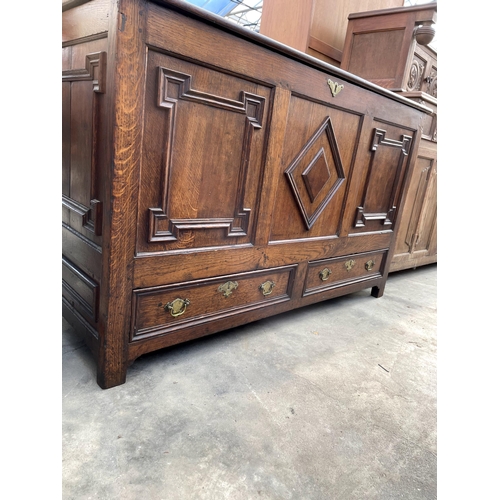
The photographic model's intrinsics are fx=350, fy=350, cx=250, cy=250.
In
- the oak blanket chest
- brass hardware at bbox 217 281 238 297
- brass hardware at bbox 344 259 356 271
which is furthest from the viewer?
brass hardware at bbox 344 259 356 271

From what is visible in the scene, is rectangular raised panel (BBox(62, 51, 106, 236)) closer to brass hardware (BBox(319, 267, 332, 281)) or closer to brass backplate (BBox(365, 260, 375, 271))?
brass hardware (BBox(319, 267, 332, 281))

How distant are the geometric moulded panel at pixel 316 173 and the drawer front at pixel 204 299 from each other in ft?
1.05

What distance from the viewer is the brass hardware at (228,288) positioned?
1440 millimetres

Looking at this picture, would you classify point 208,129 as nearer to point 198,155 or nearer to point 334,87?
point 198,155

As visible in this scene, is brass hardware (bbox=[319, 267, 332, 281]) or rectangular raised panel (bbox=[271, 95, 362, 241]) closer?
rectangular raised panel (bbox=[271, 95, 362, 241])

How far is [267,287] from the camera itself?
1632mm

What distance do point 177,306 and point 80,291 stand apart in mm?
367

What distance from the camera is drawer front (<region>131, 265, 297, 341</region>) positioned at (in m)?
1.23

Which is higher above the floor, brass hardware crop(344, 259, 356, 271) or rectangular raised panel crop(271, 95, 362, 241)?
rectangular raised panel crop(271, 95, 362, 241)

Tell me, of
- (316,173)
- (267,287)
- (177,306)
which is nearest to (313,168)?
(316,173)

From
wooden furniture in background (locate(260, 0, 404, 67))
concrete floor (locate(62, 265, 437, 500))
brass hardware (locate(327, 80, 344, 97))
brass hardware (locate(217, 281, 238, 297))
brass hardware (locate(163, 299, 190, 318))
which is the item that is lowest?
concrete floor (locate(62, 265, 437, 500))

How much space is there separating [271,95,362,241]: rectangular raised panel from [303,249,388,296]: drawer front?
0.67 feet

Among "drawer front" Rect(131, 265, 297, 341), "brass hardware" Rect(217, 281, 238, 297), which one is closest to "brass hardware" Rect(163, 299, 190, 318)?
"drawer front" Rect(131, 265, 297, 341)
